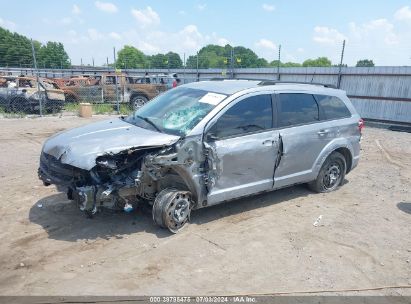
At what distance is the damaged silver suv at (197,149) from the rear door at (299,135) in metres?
0.02

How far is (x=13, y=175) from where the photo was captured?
6.70 meters

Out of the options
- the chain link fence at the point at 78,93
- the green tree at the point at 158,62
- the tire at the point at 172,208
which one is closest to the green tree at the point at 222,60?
the green tree at the point at 158,62

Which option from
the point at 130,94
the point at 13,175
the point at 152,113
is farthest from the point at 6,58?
the point at 152,113

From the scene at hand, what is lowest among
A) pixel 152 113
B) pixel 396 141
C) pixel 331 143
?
pixel 396 141

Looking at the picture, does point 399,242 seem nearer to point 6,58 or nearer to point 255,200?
point 255,200

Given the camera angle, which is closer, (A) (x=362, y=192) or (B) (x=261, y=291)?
(B) (x=261, y=291)

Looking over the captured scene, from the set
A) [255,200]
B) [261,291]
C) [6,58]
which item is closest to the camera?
[261,291]

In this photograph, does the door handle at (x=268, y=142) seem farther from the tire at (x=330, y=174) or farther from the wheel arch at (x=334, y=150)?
the tire at (x=330, y=174)

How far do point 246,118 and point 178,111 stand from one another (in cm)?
93

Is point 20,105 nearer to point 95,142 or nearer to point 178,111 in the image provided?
point 178,111

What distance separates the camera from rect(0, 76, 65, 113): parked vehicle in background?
14.3 meters

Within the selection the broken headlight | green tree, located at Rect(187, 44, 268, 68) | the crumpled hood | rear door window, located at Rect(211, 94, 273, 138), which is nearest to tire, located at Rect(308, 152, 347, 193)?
rear door window, located at Rect(211, 94, 273, 138)

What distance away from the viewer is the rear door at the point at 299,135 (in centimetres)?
543

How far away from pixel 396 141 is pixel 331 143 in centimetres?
641
